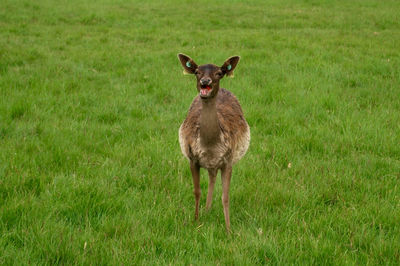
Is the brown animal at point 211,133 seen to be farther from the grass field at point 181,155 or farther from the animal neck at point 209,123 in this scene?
the grass field at point 181,155

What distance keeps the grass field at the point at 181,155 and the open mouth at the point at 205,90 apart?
1.21 meters

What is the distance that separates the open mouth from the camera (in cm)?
330

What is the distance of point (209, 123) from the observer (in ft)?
11.5

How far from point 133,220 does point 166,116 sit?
3.09 meters

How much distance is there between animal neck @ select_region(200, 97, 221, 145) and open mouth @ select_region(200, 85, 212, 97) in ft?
0.53

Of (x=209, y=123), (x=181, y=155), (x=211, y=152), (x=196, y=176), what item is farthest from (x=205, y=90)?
(x=181, y=155)

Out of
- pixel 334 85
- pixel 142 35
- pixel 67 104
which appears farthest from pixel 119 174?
pixel 142 35

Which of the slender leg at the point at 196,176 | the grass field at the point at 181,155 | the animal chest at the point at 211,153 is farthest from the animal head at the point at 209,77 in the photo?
the grass field at the point at 181,155

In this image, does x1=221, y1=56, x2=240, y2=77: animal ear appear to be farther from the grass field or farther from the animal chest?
the grass field

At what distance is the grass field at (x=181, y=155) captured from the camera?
3.43 metres

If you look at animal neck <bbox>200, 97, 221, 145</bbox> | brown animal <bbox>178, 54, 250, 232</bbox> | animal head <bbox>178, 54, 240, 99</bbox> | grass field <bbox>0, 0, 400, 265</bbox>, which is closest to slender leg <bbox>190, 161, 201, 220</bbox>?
brown animal <bbox>178, 54, 250, 232</bbox>

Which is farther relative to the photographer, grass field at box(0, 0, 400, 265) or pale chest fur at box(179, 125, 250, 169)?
pale chest fur at box(179, 125, 250, 169)

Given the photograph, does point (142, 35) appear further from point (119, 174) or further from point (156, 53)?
point (119, 174)

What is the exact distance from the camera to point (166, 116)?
21.8 ft
